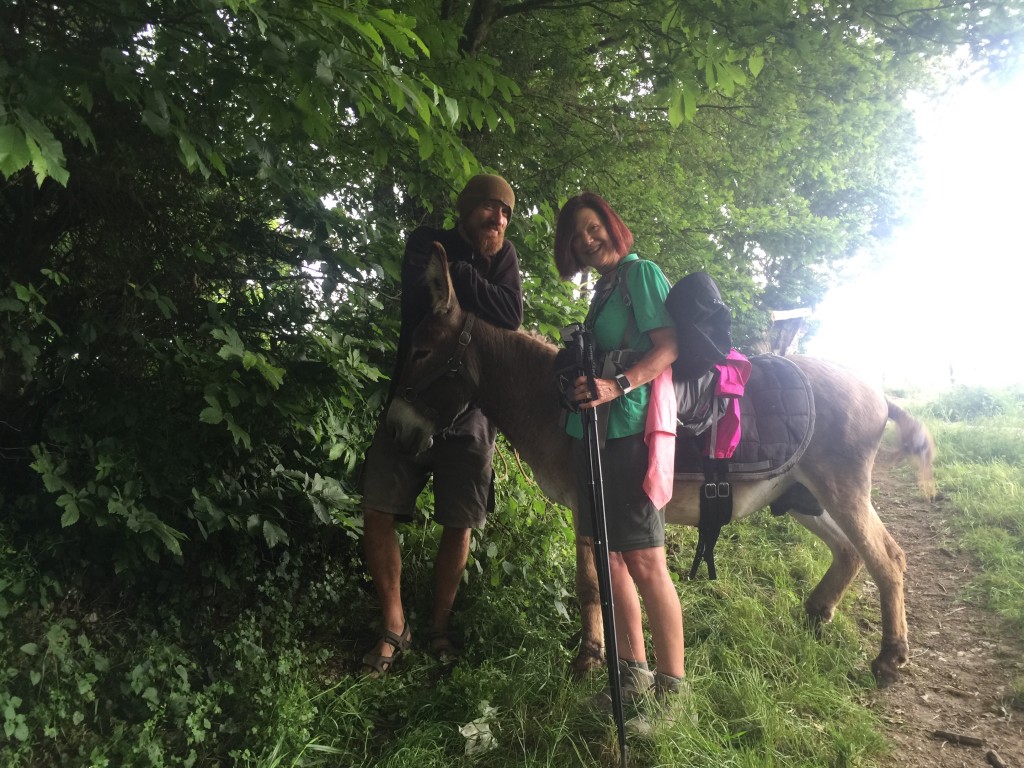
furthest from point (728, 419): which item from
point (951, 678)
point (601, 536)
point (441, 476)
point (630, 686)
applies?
point (951, 678)

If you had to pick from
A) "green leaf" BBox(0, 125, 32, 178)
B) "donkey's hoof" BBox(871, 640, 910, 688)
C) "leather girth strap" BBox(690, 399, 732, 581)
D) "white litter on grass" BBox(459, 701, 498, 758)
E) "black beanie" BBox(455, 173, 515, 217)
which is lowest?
"donkey's hoof" BBox(871, 640, 910, 688)

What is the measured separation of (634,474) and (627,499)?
10 centimetres

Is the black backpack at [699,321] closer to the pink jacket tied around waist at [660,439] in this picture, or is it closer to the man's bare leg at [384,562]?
the pink jacket tied around waist at [660,439]

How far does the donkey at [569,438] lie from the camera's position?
263cm

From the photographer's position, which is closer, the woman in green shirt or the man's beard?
the woman in green shirt

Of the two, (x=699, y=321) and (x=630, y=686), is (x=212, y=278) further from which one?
(x=630, y=686)

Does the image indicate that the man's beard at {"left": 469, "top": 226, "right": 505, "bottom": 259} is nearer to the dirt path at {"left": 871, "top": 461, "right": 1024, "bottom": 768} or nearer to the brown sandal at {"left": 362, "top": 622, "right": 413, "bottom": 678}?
the brown sandal at {"left": 362, "top": 622, "right": 413, "bottom": 678}

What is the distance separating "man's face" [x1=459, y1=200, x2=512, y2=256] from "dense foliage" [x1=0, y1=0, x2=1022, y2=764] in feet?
1.02

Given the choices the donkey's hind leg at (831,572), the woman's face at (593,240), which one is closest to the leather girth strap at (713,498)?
the woman's face at (593,240)

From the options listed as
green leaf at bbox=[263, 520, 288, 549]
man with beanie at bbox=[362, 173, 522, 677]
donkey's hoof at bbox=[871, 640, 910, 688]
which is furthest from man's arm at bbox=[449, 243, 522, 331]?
donkey's hoof at bbox=[871, 640, 910, 688]

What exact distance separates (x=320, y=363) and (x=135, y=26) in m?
1.52

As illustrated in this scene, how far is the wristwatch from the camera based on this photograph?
2.32m

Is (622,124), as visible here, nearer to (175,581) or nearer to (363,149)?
(363,149)

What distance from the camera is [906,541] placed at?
5367mm
